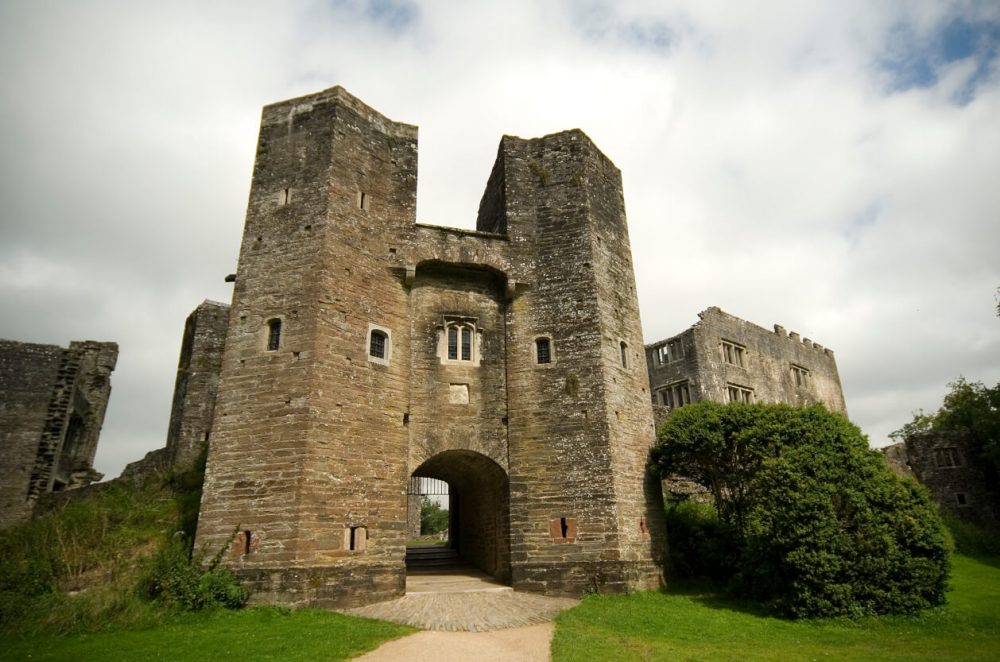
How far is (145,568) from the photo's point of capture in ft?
44.0

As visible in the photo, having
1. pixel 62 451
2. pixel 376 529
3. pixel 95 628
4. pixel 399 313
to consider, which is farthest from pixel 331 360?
pixel 62 451

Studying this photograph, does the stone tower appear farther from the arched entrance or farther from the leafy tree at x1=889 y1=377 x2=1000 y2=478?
the leafy tree at x1=889 y1=377 x2=1000 y2=478

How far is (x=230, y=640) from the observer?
10562 millimetres

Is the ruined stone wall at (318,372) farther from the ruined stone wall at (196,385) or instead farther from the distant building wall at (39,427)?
the distant building wall at (39,427)

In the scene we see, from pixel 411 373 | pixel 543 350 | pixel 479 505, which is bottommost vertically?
pixel 479 505

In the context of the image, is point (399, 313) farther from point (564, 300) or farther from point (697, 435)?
point (697, 435)

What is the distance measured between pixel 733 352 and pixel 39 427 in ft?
114

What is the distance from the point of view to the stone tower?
14.1 m

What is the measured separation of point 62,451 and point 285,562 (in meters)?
17.6

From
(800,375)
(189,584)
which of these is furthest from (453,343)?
(800,375)

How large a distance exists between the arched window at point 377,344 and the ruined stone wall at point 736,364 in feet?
69.9

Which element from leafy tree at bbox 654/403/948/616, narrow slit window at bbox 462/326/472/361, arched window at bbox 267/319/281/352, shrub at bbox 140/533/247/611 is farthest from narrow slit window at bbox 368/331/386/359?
leafy tree at bbox 654/403/948/616

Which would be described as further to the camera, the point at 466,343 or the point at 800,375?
the point at 800,375

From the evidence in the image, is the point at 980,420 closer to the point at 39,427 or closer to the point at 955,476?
the point at 955,476
